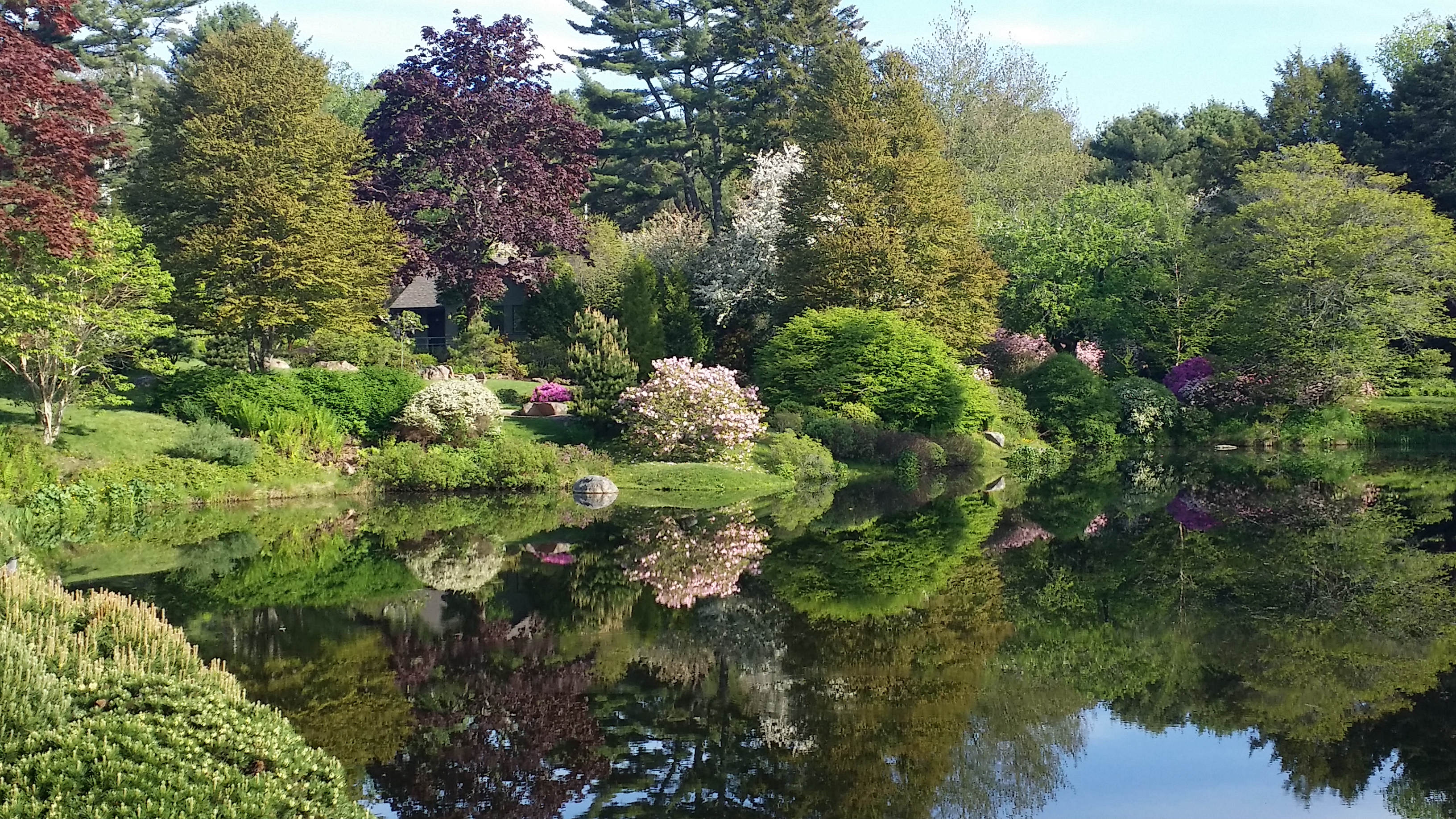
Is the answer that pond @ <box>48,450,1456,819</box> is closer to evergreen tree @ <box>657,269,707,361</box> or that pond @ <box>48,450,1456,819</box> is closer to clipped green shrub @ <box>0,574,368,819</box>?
clipped green shrub @ <box>0,574,368,819</box>

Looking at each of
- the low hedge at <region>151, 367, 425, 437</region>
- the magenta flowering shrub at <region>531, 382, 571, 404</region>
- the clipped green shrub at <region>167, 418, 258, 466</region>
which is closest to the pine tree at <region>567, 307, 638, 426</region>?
the magenta flowering shrub at <region>531, 382, 571, 404</region>

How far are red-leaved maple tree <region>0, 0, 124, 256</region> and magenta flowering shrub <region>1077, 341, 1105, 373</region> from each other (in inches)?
1305

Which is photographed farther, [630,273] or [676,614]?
[630,273]

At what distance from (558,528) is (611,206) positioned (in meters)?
43.4

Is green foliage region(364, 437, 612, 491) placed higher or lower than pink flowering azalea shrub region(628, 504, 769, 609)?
higher

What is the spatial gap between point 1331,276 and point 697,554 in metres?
30.8

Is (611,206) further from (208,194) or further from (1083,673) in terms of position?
(1083,673)

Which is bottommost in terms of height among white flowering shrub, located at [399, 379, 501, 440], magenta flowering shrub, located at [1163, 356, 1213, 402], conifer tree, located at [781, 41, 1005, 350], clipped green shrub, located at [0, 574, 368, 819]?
clipped green shrub, located at [0, 574, 368, 819]

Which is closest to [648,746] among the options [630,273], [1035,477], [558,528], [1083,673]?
[1083,673]

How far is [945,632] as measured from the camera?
13.6 m

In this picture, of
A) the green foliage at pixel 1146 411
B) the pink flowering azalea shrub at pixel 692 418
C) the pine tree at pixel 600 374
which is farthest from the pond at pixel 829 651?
the green foliage at pixel 1146 411

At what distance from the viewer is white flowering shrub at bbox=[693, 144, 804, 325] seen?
4119 centimetres

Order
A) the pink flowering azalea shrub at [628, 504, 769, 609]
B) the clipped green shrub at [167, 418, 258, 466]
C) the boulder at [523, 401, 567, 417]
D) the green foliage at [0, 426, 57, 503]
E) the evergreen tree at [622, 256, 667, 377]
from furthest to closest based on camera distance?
the evergreen tree at [622, 256, 667, 377], the boulder at [523, 401, 567, 417], the clipped green shrub at [167, 418, 258, 466], the green foliage at [0, 426, 57, 503], the pink flowering azalea shrub at [628, 504, 769, 609]

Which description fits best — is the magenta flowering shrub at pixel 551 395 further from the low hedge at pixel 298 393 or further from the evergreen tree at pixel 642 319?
the low hedge at pixel 298 393
